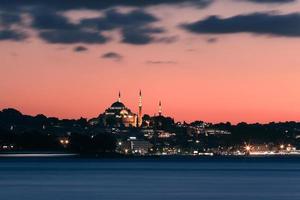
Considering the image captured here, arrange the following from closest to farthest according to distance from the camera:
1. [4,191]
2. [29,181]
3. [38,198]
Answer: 1. [38,198]
2. [4,191]
3. [29,181]

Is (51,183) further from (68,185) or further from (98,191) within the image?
(98,191)

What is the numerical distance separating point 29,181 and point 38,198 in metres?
23.8

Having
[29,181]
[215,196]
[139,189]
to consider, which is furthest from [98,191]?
[29,181]

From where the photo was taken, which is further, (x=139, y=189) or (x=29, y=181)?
(x=29, y=181)

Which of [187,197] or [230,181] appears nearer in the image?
[187,197]

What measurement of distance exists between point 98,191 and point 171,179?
21681 millimetres

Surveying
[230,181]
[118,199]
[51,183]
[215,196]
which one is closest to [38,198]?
[118,199]

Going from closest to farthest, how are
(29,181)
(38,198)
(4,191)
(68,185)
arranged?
1. (38,198)
2. (4,191)
3. (68,185)
4. (29,181)

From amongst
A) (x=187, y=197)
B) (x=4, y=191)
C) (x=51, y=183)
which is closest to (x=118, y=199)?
(x=187, y=197)

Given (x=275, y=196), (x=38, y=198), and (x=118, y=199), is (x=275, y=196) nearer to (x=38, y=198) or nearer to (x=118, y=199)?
(x=118, y=199)

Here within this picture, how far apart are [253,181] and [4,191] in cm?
2754

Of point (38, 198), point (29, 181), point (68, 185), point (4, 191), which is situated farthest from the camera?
point (29, 181)

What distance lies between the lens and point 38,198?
77500 millimetres

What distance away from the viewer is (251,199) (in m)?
77.9
